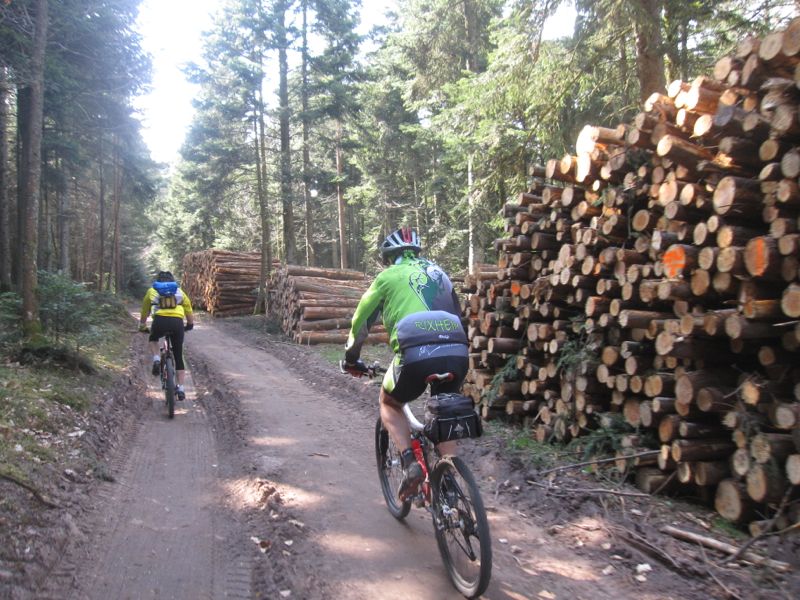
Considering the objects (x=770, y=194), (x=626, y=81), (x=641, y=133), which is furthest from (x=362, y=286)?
(x=770, y=194)

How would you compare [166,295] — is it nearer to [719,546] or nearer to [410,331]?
[410,331]

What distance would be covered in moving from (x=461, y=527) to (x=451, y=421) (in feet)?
2.06

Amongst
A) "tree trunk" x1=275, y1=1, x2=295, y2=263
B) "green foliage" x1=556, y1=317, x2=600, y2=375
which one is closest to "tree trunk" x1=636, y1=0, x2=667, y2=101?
"green foliage" x1=556, y1=317, x2=600, y2=375

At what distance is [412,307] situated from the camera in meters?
3.79

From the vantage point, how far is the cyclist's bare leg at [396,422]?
389 centimetres

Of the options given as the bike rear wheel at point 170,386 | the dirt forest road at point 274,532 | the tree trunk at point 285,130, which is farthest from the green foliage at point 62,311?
the tree trunk at point 285,130

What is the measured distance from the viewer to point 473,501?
Answer: 316 centimetres

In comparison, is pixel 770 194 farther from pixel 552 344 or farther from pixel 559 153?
pixel 559 153

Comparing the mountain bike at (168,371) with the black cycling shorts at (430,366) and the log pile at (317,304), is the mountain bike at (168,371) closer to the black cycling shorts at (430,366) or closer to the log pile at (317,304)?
the black cycling shorts at (430,366)

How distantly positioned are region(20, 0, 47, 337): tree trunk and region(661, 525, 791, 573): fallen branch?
9159mm

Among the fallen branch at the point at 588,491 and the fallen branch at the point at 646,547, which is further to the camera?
the fallen branch at the point at 588,491

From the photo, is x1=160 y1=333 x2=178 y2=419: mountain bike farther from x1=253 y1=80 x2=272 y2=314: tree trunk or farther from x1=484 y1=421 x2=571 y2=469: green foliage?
x1=253 y1=80 x2=272 y2=314: tree trunk

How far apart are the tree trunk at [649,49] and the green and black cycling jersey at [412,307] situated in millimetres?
6477

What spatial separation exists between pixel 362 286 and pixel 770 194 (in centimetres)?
1470
